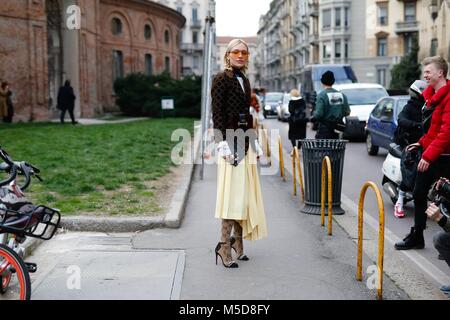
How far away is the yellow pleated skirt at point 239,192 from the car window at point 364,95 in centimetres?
1532

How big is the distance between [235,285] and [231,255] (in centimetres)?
76

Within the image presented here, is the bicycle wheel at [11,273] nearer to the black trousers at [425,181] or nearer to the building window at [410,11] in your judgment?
the black trousers at [425,181]

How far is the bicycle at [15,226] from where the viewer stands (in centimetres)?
445

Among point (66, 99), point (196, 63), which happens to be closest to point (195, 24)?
point (196, 63)

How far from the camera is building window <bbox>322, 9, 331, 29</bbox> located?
73500 millimetres

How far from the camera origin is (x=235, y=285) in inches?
215

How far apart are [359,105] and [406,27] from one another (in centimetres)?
4882

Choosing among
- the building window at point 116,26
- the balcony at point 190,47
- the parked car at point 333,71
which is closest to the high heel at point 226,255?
the parked car at point 333,71

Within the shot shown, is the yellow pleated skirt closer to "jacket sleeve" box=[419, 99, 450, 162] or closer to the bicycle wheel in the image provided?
"jacket sleeve" box=[419, 99, 450, 162]

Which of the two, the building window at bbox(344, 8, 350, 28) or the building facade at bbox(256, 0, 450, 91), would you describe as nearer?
the building facade at bbox(256, 0, 450, 91)

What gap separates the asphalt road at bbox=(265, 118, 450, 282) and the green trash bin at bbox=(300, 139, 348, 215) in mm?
725

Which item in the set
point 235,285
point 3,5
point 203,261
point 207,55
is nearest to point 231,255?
point 203,261

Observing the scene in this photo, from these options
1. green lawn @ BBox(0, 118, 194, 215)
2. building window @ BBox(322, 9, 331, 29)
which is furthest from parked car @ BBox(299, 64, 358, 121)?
building window @ BBox(322, 9, 331, 29)
